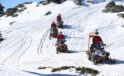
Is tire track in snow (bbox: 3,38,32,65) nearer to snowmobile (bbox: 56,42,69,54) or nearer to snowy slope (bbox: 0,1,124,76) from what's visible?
snowy slope (bbox: 0,1,124,76)

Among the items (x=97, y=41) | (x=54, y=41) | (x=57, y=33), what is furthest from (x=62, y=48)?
(x=57, y=33)

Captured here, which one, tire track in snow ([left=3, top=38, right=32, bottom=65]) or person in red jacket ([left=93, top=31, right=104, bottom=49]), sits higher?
person in red jacket ([left=93, top=31, right=104, bottom=49])

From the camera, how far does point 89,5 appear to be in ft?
193

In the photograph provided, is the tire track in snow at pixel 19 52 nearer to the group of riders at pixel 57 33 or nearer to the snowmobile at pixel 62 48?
the group of riders at pixel 57 33

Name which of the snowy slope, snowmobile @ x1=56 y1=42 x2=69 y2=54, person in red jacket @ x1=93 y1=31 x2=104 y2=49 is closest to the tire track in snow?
the snowy slope

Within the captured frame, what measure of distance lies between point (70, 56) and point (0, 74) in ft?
33.0

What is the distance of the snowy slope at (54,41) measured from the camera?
959 inches

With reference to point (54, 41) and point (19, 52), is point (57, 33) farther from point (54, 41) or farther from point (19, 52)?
point (19, 52)

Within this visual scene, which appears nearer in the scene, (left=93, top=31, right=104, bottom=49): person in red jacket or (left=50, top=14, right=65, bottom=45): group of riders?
(left=93, top=31, right=104, bottom=49): person in red jacket

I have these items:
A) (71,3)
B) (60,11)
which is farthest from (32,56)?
(71,3)

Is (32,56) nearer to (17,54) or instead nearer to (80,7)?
(17,54)

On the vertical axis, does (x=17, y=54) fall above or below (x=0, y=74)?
below

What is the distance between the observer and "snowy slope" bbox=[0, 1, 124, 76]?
79.9 ft

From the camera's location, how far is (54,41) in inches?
1496
